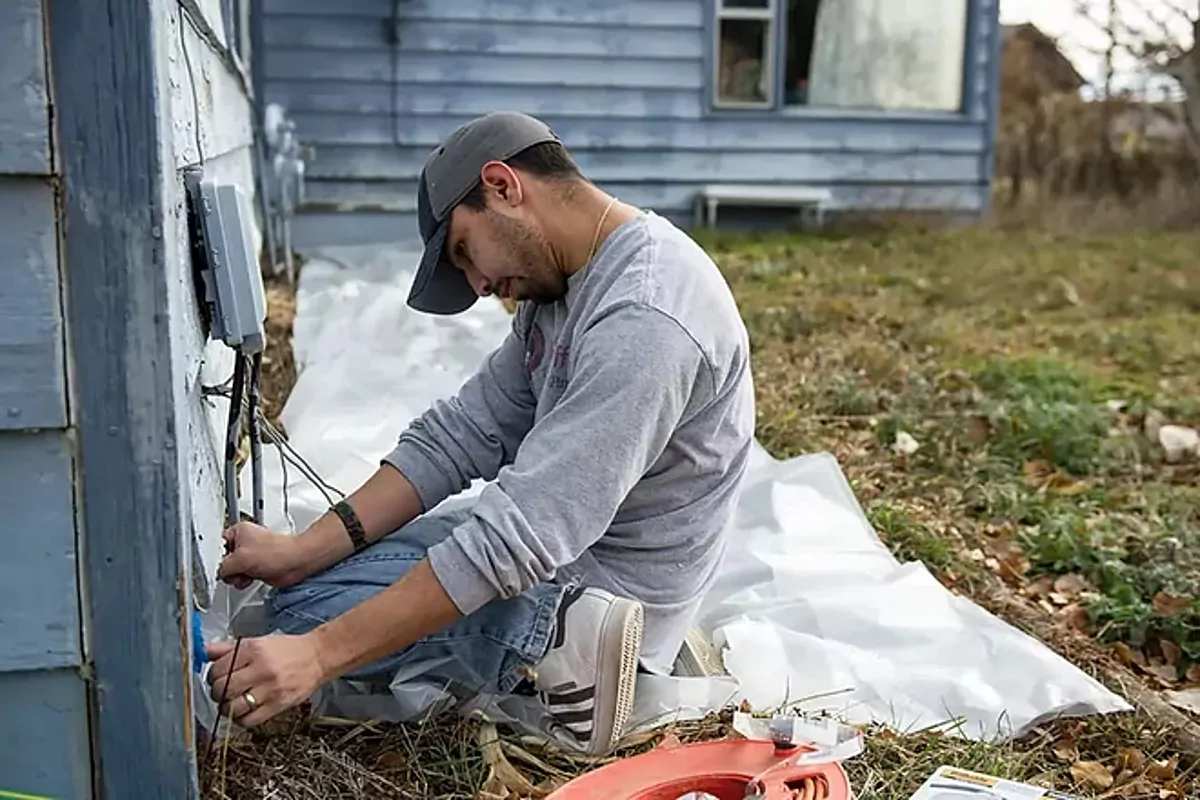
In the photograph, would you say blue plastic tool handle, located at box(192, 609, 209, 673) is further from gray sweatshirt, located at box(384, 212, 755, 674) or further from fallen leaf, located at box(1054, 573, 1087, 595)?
fallen leaf, located at box(1054, 573, 1087, 595)

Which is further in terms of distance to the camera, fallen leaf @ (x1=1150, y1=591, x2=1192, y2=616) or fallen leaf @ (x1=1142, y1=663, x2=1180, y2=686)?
fallen leaf @ (x1=1150, y1=591, x2=1192, y2=616)

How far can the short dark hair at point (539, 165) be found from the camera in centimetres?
195

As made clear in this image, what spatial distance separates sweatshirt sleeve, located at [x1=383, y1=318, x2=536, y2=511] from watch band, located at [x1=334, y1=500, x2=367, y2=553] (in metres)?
0.14

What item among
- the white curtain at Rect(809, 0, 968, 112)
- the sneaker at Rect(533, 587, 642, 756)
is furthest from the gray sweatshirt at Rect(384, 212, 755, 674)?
the white curtain at Rect(809, 0, 968, 112)

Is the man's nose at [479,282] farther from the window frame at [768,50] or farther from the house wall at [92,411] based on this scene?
the window frame at [768,50]

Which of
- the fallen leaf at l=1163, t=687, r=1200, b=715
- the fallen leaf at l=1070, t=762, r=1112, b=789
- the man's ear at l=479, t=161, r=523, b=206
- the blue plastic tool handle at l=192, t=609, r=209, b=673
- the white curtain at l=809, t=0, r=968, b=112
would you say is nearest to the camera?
the blue plastic tool handle at l=192, t=609, r=209, b=673

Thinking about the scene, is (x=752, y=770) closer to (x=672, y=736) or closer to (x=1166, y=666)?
(x=672, y=736)

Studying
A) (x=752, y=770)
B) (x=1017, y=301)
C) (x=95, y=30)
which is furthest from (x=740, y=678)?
(x=1017, y=301)

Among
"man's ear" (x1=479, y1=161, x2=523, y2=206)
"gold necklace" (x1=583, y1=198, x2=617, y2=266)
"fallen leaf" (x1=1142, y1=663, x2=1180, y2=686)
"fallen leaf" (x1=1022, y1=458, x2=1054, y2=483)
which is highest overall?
"man's ear" (x1=479, y1=161, x2=523, y2=206)

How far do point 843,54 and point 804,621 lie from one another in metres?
7.89

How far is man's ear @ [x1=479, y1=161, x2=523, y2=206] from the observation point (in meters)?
1.92

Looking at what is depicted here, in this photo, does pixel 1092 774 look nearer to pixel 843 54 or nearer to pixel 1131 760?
pixel 1131 760

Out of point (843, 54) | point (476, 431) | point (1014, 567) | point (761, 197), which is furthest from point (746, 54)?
point (476, 431)

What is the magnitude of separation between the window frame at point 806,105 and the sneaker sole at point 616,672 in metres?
7.67
